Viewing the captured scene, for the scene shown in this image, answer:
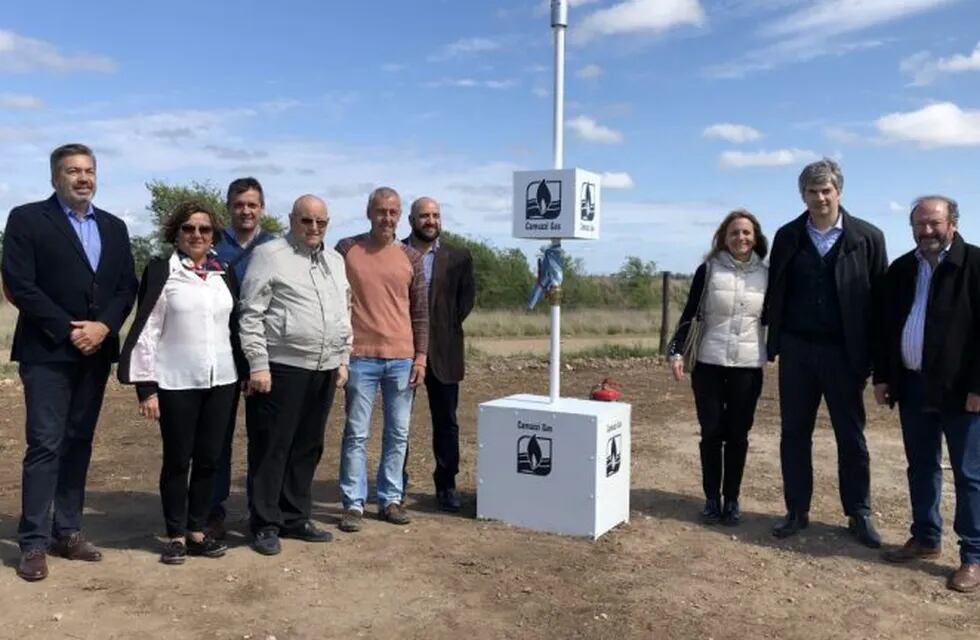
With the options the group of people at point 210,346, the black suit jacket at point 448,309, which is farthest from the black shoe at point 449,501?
the black suit jacket at point 448,309

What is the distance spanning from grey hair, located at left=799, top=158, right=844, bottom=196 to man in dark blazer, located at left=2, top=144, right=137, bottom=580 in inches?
146

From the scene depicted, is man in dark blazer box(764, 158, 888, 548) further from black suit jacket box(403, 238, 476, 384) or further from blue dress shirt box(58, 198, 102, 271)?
blue dress shirt box(58, 198, 102, 271)

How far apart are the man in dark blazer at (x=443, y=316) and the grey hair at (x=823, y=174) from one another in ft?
6.66

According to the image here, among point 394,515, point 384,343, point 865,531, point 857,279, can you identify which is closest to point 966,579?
point 865,531

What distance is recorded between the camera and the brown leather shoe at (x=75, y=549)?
15.1 ft

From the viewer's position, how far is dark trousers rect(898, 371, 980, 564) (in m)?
4.57

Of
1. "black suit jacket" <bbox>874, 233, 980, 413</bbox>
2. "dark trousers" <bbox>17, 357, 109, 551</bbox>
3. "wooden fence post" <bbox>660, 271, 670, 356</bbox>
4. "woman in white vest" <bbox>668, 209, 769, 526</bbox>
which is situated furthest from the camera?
"wooden fence post" <bbox>660, 271, 670, 356</bbox>

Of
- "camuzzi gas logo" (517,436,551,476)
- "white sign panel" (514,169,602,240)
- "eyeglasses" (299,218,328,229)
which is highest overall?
"white sign panel" (514,169,602,240)

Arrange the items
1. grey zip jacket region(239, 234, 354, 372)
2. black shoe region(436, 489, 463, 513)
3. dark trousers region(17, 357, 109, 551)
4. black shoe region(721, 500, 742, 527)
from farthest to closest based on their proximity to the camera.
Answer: black shoe region(436, 489, 463, 513), black shoe region(721, 500, 742, 527), grey zip jacket region(239, 234, 354, 372), dark trousers region(17, 357, 109, 551)

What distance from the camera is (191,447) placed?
14.9 feet

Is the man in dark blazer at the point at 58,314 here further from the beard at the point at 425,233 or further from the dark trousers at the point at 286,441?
the beard at the point at 425,233

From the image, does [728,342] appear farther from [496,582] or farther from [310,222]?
[310,222]

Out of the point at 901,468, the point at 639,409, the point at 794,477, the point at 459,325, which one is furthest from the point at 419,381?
the point at 639,409

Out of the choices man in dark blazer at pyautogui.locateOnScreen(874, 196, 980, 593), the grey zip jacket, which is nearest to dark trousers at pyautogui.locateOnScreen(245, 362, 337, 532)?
the grey zip jacket
